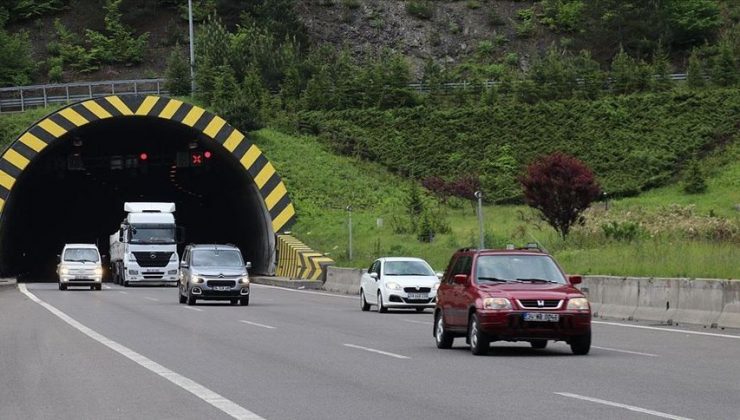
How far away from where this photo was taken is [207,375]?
56.2 feet

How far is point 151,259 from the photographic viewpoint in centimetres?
6044

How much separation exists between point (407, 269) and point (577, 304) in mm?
16458

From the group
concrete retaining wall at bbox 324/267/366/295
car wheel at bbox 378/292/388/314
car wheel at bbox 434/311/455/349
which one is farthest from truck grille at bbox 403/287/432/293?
car wheel at bbox 434/311/455/349

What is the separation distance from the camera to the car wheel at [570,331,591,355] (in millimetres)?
20153

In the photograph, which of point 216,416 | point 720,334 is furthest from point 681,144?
point 216,416

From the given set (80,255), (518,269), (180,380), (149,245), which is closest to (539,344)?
(518,269)

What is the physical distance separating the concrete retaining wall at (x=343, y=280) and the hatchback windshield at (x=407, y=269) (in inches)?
399

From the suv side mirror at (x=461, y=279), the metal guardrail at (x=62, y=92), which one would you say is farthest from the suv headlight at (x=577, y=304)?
the metal guardrail at (x=62, y=92)

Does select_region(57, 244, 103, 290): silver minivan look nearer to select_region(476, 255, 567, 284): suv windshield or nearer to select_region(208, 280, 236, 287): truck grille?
select_region(208, 280, 236, 287): truck grille

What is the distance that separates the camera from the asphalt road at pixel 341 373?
13.4m

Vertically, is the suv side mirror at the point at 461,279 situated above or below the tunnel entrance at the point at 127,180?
below

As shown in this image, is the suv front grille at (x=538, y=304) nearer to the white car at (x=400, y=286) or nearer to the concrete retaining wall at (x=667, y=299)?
the concrete retaining wall at (x=667, y=299)

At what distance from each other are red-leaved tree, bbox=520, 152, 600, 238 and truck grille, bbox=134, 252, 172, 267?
17.6m

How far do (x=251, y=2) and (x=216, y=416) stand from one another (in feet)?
336
